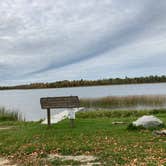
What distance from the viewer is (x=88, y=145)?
1002 centimetres

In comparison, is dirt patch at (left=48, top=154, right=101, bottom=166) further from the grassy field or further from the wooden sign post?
the wooden sign post

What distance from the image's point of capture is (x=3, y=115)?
23312mm

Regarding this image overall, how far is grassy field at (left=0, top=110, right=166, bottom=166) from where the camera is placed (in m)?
8.45

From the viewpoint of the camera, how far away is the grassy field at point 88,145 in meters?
8.45

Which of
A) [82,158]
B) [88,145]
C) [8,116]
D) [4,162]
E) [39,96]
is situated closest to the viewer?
[82,158]

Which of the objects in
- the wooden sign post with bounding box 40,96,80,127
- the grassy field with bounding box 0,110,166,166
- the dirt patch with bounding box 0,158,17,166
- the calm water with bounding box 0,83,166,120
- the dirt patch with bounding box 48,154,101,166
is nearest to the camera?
the dirt patch with bounding box 48,154,101,166

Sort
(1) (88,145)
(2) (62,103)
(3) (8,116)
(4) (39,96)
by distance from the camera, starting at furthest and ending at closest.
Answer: (4) (39,96), (3) (8,116), (2) (62,103), (1) (88,145)

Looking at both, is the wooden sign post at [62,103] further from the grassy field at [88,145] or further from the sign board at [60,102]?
the grassy field at [88,145]

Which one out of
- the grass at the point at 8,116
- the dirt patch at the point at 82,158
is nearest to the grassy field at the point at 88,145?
Result: the dirt patch at the point at 82,158

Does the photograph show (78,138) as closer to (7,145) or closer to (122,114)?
(7,145)

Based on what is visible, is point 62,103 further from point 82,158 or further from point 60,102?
point 82,158

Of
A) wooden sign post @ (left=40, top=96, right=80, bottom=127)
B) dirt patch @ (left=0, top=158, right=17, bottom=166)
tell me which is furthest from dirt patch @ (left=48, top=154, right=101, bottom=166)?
wooden sign post @ (left=40, top=96, right=80, bottom=127)

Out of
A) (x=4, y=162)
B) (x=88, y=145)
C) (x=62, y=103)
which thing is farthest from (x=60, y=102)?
(x=4, y=162)

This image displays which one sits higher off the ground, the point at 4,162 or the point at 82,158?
the point at 82,158
